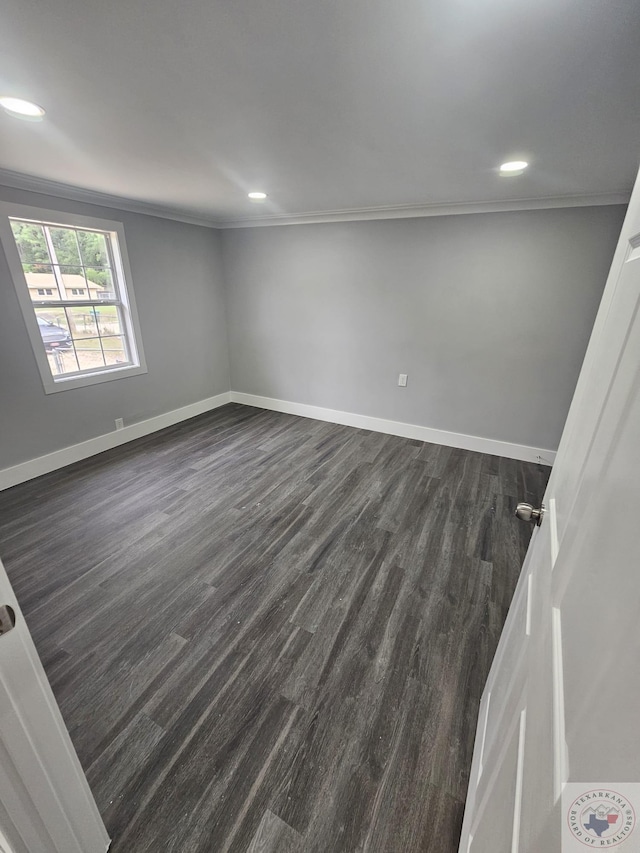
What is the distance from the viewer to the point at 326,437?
3.80m

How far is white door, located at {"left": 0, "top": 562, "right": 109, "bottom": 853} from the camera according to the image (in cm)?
67

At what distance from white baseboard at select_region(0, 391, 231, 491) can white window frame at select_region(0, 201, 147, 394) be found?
0.55 metres

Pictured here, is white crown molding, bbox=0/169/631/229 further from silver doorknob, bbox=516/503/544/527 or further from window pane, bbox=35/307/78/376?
silver doorknob, bbox=516/503/544/527

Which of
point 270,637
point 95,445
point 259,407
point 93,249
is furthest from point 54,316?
point 270,637

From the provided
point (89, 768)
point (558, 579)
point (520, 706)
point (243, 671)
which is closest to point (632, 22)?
point (558, 579)

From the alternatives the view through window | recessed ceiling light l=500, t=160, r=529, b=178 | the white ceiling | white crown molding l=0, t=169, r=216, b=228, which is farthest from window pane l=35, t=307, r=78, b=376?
recessed ceiling light l=500, t=160, r=529, b=178

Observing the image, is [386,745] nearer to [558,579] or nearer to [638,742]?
[558,579]

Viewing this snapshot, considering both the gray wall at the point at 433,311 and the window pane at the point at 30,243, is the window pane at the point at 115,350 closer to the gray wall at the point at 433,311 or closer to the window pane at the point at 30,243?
the window pane at the point at 30,243

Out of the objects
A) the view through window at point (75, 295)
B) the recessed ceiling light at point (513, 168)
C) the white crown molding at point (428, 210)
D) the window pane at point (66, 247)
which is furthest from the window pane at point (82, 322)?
the recessed ceiling light at point (513, 168)

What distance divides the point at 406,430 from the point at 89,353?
3240 millimetres

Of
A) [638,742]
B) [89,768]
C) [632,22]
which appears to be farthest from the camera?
[89,768]

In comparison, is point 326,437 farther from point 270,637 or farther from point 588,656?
point 588,656

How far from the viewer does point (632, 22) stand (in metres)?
0.91

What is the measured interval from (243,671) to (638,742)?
1.56 m
